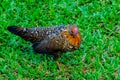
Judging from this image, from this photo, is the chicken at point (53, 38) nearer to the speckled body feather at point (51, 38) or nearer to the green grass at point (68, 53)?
the speckled body feather at point (51, 38)

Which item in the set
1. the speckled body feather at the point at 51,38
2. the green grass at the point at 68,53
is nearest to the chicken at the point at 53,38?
the speckled body feather at the point at 51,38

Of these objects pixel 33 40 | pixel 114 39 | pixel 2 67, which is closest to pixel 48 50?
pixel 33 40

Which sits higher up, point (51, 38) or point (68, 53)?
point (51, 38)

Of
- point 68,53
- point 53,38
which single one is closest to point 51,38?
point 53,38

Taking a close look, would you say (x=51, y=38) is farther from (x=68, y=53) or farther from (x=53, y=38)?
(x=68, y=53)

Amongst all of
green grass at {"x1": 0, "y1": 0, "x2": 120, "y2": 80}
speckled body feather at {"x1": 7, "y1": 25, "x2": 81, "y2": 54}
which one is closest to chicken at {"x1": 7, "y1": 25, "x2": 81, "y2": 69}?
speckled body feather at {"x1": 7, "y1": 25, "x2": 81, "y2": 54}
